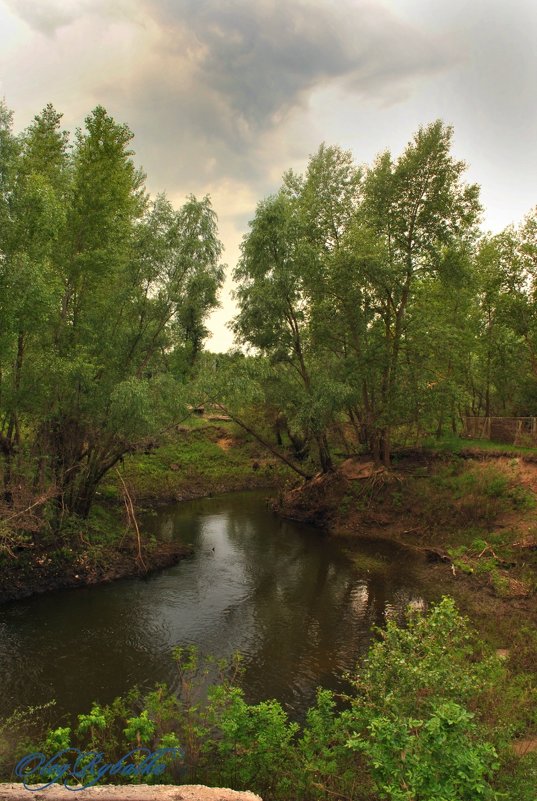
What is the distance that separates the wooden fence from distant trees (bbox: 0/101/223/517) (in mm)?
18110

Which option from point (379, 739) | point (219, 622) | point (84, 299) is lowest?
point (219, 622)

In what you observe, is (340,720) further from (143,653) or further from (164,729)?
(143,653)

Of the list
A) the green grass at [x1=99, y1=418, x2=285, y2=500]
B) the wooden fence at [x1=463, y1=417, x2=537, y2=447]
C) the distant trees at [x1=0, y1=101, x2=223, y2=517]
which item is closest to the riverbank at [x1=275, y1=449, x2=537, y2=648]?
the wooden fence at [x1=463, y1=417, x2=537, y2=447]

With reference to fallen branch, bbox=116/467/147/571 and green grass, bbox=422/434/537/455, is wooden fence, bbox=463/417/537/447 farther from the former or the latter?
fallen branch, bbox=116/467/147/571

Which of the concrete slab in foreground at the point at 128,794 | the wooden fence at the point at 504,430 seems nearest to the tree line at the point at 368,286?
the wooden fence at the point at 504,430

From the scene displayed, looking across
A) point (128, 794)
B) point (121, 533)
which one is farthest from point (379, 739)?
point (121, 533)

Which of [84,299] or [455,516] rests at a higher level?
[84,299]

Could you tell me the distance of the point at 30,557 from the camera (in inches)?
673

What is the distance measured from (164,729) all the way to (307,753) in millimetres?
2931

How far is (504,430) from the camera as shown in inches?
1109

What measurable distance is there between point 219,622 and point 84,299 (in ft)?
41.8

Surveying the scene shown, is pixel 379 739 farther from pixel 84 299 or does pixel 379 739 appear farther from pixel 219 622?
pixel 84 299

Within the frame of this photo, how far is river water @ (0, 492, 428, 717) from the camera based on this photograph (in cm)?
1149

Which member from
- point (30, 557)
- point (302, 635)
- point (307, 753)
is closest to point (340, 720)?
point (307, 753)
